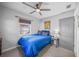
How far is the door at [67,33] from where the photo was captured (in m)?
2.52

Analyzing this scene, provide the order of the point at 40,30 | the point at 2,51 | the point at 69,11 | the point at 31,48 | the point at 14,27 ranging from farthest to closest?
the point at 40,30 → the point at 69,11 → the point at 14,27 → the point at 2,51 → the point at 31,48

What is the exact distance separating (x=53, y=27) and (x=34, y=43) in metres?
2.10

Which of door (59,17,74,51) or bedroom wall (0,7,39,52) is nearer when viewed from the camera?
bedroom wall (0,7,39,52)

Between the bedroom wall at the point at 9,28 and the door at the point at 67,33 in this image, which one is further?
the door at the point at 67,33

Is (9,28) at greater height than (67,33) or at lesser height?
greater

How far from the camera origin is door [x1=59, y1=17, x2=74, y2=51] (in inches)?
99.3

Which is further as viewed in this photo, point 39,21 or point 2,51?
point 39,21

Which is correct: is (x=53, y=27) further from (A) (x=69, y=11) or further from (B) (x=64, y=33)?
(A) (x=69, y=11)

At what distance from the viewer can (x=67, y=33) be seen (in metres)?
2.71

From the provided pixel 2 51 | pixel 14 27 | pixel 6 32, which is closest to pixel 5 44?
pixel 2 51

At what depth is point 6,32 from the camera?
2.20 m

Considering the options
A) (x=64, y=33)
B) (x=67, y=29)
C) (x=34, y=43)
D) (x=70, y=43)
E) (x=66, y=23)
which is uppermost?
(x=66, y=23)

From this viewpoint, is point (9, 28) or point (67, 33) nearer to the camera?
point (9, 28)

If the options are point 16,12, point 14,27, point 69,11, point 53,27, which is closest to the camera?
point 14,27
